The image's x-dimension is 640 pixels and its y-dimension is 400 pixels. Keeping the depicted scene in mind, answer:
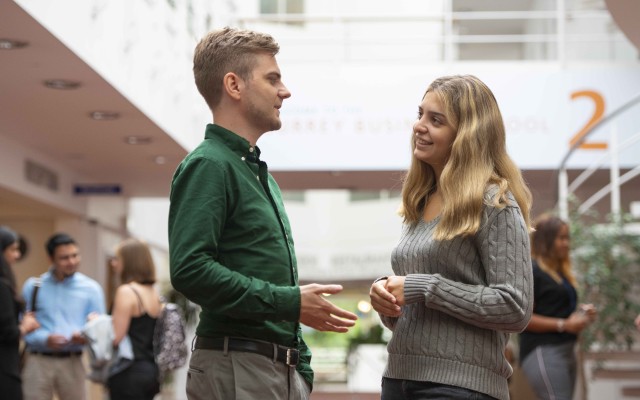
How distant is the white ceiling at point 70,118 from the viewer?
8.40 m

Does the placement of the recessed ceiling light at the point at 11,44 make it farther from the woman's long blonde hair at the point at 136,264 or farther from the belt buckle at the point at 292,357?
the belt buckle at the point at 292,357

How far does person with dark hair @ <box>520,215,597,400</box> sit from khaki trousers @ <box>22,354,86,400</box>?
364cm

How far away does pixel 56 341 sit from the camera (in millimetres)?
8414

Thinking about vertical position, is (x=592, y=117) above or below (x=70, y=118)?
above

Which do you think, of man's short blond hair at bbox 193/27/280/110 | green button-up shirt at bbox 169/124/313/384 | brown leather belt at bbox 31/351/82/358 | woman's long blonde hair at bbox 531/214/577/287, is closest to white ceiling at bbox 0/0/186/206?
brown leather belt at bbox 31/351/82/358

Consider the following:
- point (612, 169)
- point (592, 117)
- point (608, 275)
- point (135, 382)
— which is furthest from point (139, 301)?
point (592, 117)

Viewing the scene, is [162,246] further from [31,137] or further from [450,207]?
[450,207]

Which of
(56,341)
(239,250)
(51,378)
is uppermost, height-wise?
(239,250)

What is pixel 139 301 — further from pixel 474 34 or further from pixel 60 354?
pixel 474 34

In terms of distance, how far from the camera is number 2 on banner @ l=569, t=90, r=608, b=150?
551 inches

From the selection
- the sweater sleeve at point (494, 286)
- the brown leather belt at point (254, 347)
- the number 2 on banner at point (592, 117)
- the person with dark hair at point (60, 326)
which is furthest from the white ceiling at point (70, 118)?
the number 2 on banner at point (592, 117)

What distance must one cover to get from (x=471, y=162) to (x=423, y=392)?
0.64 metres

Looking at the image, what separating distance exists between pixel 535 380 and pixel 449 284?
3490 mm

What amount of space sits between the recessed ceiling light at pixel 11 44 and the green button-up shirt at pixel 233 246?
17.7 feet
